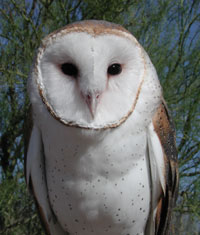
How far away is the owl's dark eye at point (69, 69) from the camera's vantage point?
0.92m

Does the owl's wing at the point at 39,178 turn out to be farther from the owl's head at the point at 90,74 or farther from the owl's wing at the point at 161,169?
the owl's wing at the point at 161,169

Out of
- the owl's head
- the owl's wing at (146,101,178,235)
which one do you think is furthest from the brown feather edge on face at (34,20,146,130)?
the owl's wing at (146,101,178,235)

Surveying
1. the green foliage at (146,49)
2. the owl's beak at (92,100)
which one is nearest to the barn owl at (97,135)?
the owl's beak at (92,100)

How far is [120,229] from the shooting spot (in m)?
1.12

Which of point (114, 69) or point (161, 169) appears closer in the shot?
point (114, 69)

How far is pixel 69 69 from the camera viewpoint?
0.93 meters

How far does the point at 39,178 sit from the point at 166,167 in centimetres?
47

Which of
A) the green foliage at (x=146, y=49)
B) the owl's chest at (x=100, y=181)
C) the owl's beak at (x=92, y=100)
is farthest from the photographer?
the green foliage at (x=146, y=49)

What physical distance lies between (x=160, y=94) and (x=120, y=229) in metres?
0.49

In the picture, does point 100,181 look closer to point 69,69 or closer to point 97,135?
point 97,135

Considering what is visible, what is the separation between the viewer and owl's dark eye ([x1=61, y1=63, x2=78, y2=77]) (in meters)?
0.92

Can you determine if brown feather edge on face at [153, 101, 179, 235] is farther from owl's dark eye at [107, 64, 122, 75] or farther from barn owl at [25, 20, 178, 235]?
owl's dark eye at [107, 64, 122, 75]

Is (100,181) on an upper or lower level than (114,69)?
lower

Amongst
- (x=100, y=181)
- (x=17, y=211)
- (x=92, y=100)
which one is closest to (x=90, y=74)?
(x=92, y=100)
